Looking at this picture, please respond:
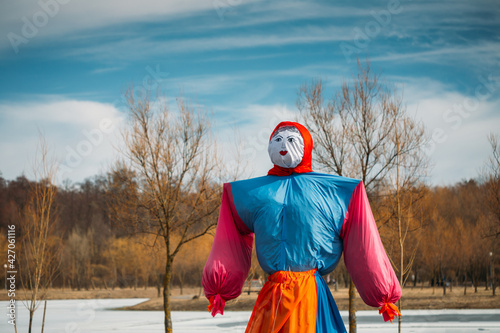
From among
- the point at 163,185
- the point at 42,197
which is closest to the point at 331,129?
the point at 163,185

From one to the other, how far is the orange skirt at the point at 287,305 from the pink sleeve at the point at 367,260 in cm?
32

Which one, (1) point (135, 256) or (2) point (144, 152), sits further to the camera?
(1) point (135, 256)

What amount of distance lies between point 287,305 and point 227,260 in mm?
563

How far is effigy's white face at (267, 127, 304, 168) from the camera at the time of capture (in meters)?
3.71

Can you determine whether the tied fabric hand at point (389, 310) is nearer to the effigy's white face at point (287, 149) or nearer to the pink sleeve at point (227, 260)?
the pink sleeve at point (227, 260)

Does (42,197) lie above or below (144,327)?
above

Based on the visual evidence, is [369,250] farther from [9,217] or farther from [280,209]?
[9,217]

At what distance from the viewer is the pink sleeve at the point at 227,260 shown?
3562mm

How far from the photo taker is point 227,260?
11.9 feet

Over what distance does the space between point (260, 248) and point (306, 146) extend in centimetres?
86

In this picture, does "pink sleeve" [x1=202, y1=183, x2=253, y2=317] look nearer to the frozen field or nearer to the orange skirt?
the orange skirt

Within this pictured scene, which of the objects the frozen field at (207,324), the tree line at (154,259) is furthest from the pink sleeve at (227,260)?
the tree line at (154,259)

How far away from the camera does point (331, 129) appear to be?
12.2 m

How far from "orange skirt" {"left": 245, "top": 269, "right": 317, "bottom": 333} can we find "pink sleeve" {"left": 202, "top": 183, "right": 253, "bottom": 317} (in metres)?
0.25
